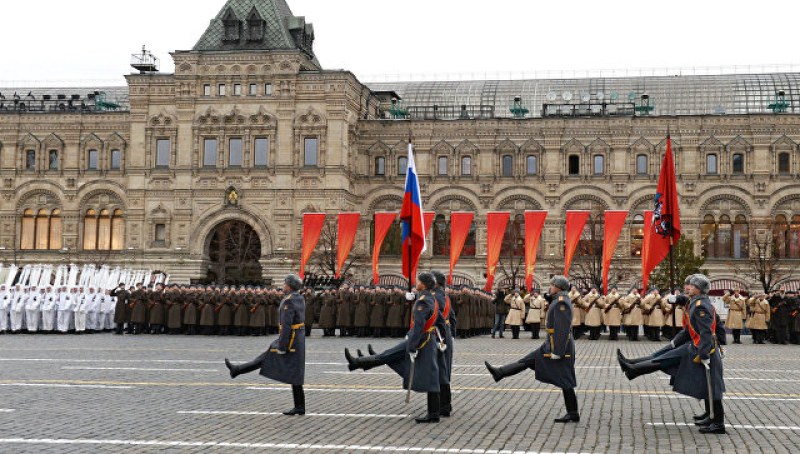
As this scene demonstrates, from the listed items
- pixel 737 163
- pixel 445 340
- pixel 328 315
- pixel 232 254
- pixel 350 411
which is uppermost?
pixel 737 163

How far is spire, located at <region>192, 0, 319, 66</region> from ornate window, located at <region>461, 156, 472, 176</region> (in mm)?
10667

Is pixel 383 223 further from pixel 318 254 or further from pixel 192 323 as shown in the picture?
pixel 318 254

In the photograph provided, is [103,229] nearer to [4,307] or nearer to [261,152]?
[261,152]

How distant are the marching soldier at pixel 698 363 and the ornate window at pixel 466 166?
43357 mm

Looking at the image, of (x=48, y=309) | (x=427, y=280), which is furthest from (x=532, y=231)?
(x=427, y=280)

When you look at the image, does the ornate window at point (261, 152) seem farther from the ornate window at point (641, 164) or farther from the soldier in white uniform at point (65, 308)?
the soldier in white uniform at point (65, 308)

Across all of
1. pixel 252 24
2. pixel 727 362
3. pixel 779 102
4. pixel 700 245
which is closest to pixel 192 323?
pixel 727 362

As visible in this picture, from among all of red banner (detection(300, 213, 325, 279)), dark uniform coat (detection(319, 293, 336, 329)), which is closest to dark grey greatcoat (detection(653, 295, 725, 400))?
dark uniform coat (detection(319, 293, 336, 329))

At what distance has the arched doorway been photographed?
5422 centimetres

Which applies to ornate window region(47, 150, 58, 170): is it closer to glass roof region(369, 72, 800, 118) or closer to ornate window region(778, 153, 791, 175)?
glass roof region(369, 72, 800, 118)

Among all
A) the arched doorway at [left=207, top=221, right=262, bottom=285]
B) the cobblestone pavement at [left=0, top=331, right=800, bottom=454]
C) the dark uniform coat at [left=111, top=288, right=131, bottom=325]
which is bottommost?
the cobblestone pavement at [left=0, top=331, right=800, bottom=454]

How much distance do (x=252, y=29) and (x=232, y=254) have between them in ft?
Answer: 42.0

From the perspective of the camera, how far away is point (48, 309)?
33.8m

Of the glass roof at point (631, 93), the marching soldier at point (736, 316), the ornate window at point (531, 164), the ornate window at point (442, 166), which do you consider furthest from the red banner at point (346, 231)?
the glass roof at point (631, 93)
